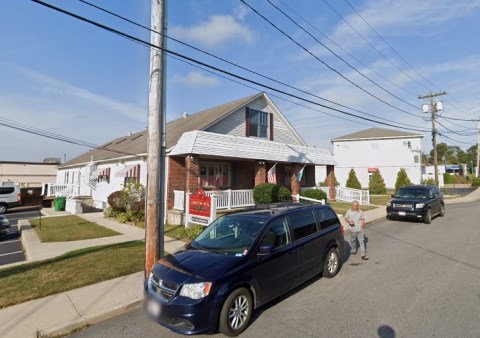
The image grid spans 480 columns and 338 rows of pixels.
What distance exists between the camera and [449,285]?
5.93 meters

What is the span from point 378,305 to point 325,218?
223 cm

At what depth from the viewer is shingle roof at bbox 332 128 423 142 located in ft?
135

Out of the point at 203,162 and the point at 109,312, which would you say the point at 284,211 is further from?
the point at 203,162

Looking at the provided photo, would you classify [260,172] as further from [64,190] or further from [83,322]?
[64,190]

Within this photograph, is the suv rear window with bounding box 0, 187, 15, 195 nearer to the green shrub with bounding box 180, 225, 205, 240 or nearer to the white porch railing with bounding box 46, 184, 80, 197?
the white porch railing with bounding box 46, 184, 80, 197

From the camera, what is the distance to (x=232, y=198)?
14.2 meters

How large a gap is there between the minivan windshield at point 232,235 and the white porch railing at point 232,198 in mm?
7465

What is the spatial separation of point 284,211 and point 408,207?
10832 mm

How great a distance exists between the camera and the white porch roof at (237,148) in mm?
13461

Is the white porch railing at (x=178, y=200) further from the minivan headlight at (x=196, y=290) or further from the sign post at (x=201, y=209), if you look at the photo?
the minivan headlight at (x=196, y=290)

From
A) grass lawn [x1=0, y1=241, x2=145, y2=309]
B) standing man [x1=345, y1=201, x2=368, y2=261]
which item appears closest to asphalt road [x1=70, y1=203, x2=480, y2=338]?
standing man [x1=345, y1=201, x2=368, y2=261]

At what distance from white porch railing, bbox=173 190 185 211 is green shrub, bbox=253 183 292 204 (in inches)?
147

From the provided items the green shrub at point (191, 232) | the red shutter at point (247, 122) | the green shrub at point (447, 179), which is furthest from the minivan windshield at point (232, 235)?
the green shrub at point (447, 179)

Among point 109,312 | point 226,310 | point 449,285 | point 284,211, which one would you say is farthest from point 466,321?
point 109,312
